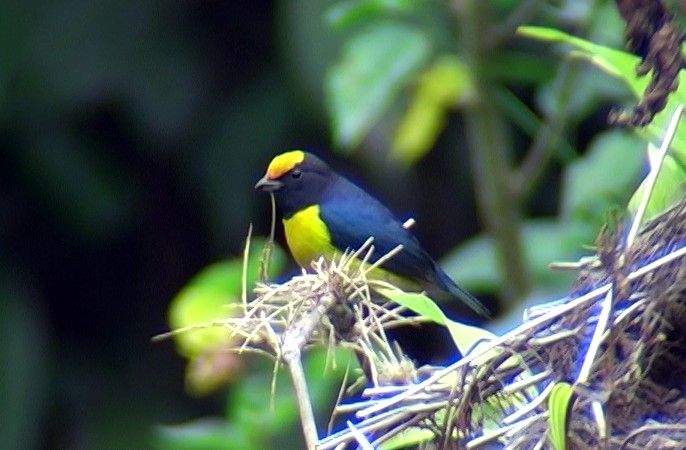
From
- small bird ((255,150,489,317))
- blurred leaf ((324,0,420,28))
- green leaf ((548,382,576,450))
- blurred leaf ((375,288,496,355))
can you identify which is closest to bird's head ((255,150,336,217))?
small bird ((255,150,489,317))

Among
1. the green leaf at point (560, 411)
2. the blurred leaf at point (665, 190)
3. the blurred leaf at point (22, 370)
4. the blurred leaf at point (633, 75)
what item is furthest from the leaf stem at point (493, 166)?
the green leaf at point (560, 411)

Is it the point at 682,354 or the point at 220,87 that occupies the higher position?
the point at 682,354

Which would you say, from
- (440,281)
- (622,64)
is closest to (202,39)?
(440,281)

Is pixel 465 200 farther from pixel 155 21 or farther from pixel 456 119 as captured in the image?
pixel 155 21

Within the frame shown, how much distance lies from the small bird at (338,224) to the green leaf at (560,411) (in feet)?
4.63

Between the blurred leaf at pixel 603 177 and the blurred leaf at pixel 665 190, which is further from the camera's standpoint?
the blurred leaf at pixel 603 177

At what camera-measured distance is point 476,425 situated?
57.3 inches

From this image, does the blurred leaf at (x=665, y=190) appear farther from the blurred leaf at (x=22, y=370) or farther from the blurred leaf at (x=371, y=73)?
the blurred leaf at (x=22, y=370)

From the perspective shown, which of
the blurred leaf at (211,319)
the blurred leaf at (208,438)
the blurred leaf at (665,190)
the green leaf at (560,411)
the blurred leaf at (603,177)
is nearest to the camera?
the green leaf at (560,411)

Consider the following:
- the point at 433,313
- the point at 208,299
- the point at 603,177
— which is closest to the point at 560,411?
the point at 433,313

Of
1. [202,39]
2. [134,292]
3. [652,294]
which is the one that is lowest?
[134,292]

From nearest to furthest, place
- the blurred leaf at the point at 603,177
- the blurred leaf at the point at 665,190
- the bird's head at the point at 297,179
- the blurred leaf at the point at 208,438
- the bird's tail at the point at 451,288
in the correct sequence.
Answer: the blurred leaf at the point at 665,190 < the blurred leaf at the point at 208,438 < the blurred leaf at the point at 603,177 < the bird's tail at the point at 451,288 < the bird's head at the point at 297,179

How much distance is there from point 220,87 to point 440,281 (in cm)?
139

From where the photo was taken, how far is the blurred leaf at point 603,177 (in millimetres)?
2770
